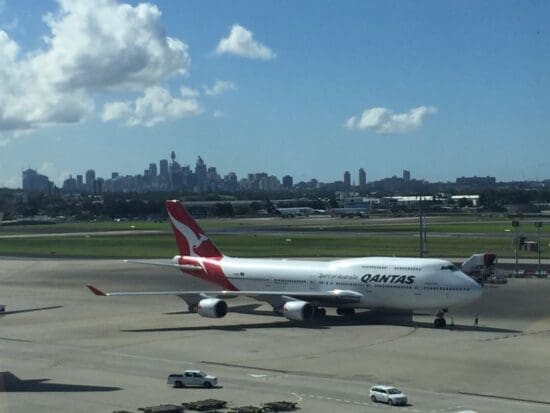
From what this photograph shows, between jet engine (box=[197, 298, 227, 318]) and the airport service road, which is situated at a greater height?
jet engine (box=[197, 298, 227, 318])

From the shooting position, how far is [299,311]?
56.2 metres

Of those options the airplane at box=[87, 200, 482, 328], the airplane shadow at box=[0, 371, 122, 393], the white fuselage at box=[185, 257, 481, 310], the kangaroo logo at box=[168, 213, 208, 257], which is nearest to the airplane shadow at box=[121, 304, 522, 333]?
the airplane at box=[87, 200, 482, 328]

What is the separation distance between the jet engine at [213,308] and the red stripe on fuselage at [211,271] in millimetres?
5893

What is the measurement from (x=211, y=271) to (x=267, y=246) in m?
59.4

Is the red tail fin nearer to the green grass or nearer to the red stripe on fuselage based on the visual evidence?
the red stripe on fuselage

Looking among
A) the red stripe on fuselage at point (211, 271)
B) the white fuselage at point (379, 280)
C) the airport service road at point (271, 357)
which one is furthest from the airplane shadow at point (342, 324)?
the red stripe on fuselage at point (211, 271)

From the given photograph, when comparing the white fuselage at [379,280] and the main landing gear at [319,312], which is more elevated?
the white fuselage at [379,280]

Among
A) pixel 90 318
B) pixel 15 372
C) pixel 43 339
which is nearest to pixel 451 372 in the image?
pixel 15 372

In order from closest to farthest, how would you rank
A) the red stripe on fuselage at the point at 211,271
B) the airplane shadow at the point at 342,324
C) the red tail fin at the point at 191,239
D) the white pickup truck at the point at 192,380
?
the white pickup truck at the point at 192,380, the airplane shadow at the point at 342,324, the red stripe on fuselage at the point at 211,271, the red tail fin at the point at 191,239

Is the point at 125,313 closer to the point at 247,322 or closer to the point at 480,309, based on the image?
the point at 247,322

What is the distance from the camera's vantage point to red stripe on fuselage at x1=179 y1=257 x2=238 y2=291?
64750 mm

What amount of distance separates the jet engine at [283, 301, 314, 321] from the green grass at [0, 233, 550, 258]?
2017 inches

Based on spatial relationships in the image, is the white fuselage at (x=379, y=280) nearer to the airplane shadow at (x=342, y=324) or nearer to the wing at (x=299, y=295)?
the wing at (x=299, y=295)

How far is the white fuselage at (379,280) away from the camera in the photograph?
54312 millimetres
